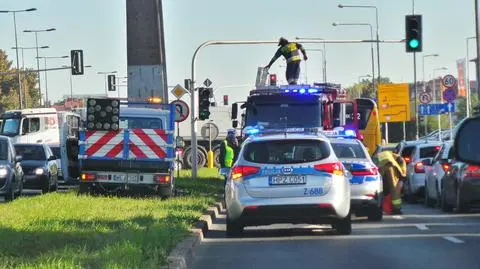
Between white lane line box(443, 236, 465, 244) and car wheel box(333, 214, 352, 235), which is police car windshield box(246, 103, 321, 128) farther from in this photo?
white lane line box(443, 236, 465, 244)

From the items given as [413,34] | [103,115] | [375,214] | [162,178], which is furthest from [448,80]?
[375,214]

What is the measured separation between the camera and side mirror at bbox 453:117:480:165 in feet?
19.0

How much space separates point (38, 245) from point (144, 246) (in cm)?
131

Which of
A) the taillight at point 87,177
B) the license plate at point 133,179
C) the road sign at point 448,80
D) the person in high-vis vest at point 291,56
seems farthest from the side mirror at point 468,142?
the road sign at point 448,80

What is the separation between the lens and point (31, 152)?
33.3m

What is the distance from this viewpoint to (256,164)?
16.0 m

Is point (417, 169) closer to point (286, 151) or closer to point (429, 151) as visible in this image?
point (429, 151)

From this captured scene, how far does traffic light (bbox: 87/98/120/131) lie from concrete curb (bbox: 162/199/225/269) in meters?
5.46

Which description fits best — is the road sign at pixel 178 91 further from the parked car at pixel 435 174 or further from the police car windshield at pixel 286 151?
the police car windshield at pixel 286 151

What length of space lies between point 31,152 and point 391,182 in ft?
49.2

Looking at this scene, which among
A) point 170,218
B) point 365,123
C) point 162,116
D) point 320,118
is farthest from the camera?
point 365,123

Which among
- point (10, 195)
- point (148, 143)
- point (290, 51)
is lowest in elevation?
point (10, 195)

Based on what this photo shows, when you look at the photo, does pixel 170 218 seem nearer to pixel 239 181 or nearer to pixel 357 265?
pixel 239 181

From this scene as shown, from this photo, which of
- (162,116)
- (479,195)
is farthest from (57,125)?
(479,195)
